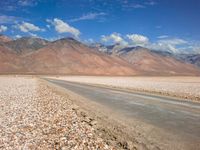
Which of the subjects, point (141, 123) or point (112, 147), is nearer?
point (112, 147)

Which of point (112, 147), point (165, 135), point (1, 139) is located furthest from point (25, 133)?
point (165, 135)

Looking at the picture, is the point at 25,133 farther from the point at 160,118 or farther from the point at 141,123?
the point at 160,118

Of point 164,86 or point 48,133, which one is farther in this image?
point 164,86

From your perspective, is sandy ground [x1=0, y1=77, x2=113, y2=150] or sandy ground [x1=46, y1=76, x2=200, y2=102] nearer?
sandy ground [x1=0, y1=77, x2=113, y2=150]

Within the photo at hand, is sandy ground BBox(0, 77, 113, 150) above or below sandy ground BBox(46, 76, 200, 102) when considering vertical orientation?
below

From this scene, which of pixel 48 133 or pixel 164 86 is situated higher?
pixel 164 86

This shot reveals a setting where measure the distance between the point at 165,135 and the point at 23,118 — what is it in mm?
7275

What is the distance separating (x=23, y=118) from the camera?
13.4m

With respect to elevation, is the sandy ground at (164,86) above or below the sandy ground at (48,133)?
above

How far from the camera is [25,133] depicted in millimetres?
10172

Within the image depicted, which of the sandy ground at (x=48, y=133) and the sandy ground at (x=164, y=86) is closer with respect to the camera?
the sandy ground at (x=48, y=133)

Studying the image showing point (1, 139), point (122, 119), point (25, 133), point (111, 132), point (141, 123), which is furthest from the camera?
point (122, 119)

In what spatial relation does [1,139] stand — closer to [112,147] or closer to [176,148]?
[112,147]

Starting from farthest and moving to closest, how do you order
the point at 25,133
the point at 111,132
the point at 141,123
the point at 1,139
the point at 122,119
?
the point at 122,119, the point at 141,123, the point at 111,132, the point at 25,133, the point at 1,139
